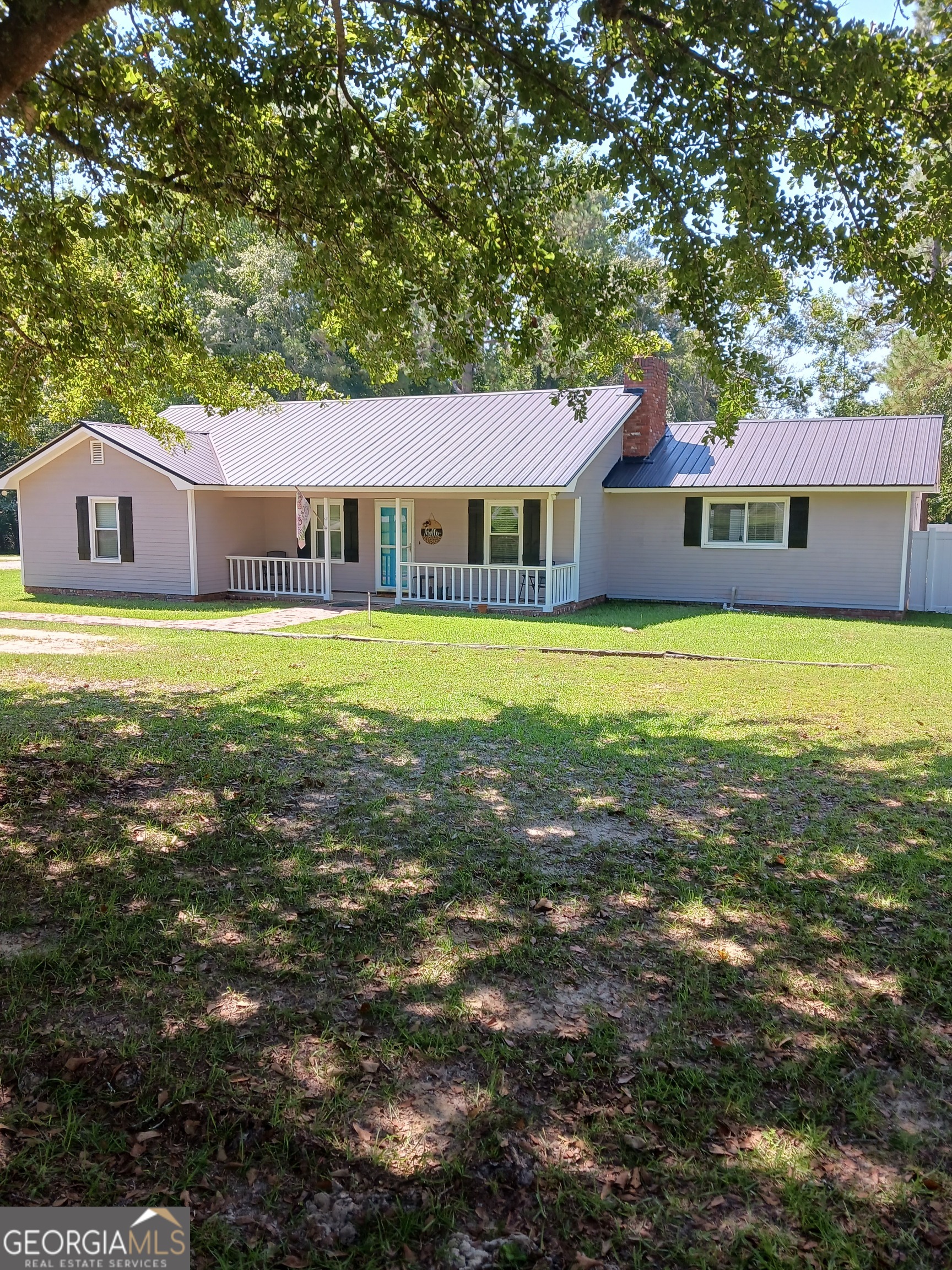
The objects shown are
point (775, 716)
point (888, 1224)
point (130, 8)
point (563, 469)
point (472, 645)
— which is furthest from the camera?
point (563, 469)

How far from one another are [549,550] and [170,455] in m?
8.98

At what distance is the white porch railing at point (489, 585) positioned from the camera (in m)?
18.7

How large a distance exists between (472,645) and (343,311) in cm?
645

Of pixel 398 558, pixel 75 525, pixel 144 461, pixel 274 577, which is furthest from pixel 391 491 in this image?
pixel 75 525

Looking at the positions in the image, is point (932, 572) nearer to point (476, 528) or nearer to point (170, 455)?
point (476, 528)

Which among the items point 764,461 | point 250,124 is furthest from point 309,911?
point 764,461

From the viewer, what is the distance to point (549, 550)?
1792 cm

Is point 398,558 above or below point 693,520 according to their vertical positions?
below

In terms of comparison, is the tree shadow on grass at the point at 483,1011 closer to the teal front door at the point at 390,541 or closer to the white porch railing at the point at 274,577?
the white porch railing at the point at 274,577

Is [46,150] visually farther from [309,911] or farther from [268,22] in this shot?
[309,911]

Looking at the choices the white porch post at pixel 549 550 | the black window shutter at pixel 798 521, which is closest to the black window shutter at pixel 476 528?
the white porch post at pixel 549 550

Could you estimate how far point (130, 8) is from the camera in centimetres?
708

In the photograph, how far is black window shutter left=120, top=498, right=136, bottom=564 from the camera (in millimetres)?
20734

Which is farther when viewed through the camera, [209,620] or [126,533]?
[126,533]
